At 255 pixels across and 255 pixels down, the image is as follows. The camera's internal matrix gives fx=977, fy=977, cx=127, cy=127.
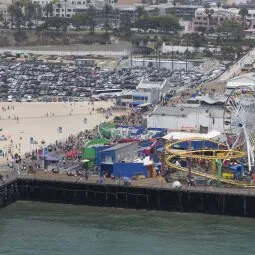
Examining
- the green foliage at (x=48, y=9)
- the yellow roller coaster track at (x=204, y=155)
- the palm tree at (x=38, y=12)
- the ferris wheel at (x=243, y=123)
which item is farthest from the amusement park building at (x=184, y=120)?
the green foliage at (x=48, y=9)

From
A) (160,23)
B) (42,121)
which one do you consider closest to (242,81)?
(42,121)

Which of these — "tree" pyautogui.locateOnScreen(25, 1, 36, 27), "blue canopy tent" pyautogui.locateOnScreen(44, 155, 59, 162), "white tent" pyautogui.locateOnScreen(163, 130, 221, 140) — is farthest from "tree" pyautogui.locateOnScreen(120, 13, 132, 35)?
"blue canopy tent" pyautogui.locateOnScreen(44, 155, 59, 162)

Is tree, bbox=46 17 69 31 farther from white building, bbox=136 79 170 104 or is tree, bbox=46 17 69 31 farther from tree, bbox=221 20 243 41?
white building, bbox=136 79 170 104

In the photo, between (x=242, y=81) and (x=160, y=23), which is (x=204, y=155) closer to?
(x=242, y=81)

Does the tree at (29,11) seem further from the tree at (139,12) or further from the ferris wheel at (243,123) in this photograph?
the ferris wheel at (243,123)

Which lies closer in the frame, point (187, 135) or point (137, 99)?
point (187, 135)

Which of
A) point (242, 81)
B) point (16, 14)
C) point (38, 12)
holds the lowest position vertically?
point (242, 81)
